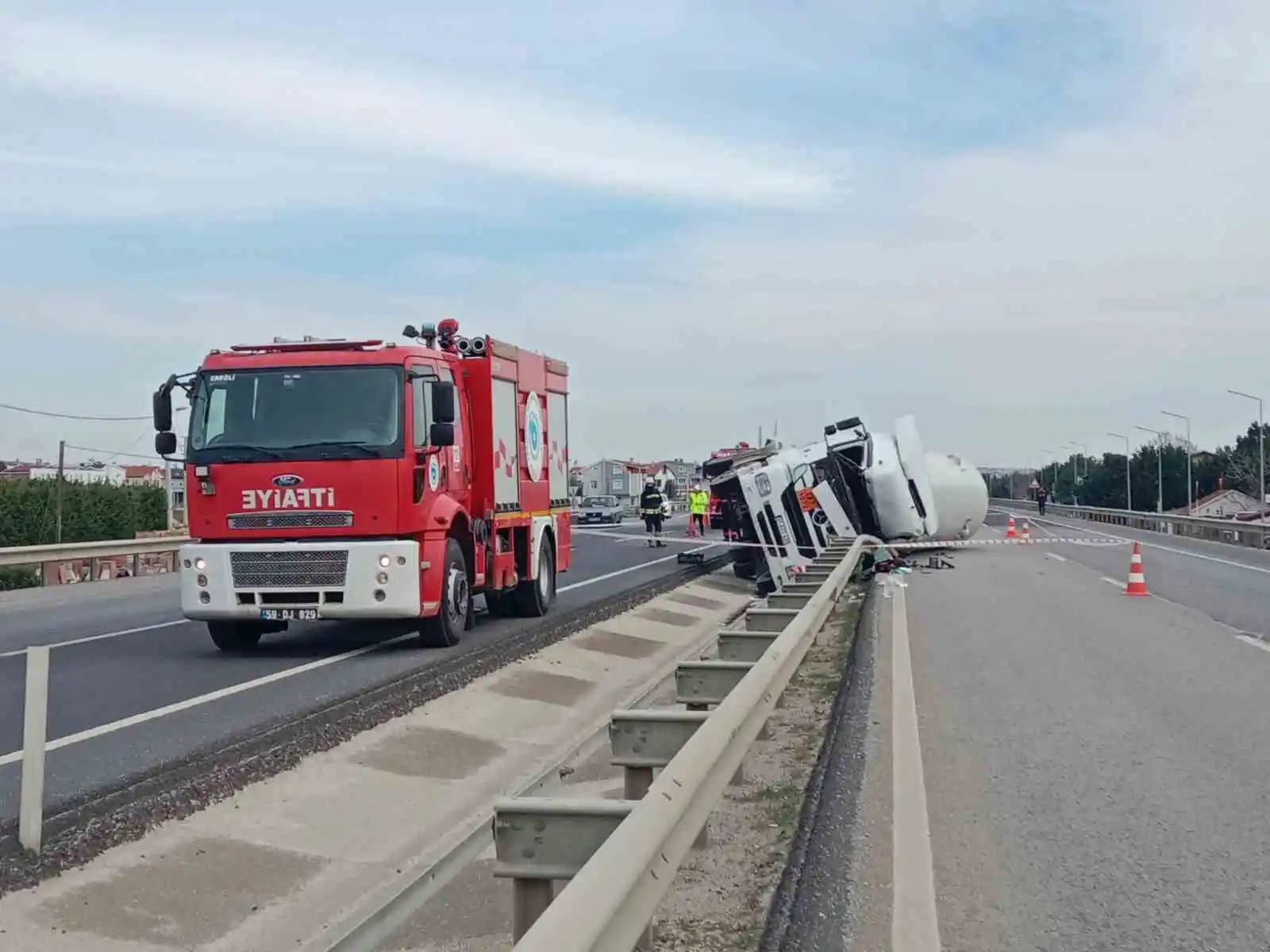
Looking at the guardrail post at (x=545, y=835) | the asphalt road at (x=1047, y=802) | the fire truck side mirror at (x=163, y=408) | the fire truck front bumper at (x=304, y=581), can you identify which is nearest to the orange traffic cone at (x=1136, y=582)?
Answer: the asphalt road at (x=1047, y=802)

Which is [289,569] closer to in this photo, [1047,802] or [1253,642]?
[1047,802]

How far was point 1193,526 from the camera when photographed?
4681 cm

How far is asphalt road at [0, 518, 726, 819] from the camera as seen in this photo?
325 inches

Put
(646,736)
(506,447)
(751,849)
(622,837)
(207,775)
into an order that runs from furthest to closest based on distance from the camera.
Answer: (506,447) < (207,775) < (751,849) < (646,736) < (622,837)

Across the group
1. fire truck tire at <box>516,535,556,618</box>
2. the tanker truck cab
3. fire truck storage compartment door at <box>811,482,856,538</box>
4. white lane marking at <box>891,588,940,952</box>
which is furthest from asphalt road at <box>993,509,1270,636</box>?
fire truck tire at <box>516,535,556,618</box>

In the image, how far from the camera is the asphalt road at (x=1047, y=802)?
514cm

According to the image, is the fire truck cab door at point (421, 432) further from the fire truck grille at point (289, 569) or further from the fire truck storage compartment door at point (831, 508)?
the fire truck storage compartment door at point (831, 508)

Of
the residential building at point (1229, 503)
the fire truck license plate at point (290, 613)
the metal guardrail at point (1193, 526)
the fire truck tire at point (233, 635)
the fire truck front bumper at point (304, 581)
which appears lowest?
the fire truck tire at point (233, 635)

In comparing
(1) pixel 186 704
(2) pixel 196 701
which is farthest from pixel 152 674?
(1) pixel 186 704

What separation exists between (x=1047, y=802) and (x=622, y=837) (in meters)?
4.02

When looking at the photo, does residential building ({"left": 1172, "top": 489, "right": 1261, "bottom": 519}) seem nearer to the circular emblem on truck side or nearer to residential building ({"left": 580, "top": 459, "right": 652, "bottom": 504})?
residential building ({"left": 580, "top": 459, "right": 652, "bottom": 504})

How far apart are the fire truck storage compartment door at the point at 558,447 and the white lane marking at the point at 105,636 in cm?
475

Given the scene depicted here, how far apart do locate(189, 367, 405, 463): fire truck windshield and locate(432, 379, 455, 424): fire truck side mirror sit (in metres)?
0.30

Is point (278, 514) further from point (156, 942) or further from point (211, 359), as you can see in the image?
point (156, 942)
